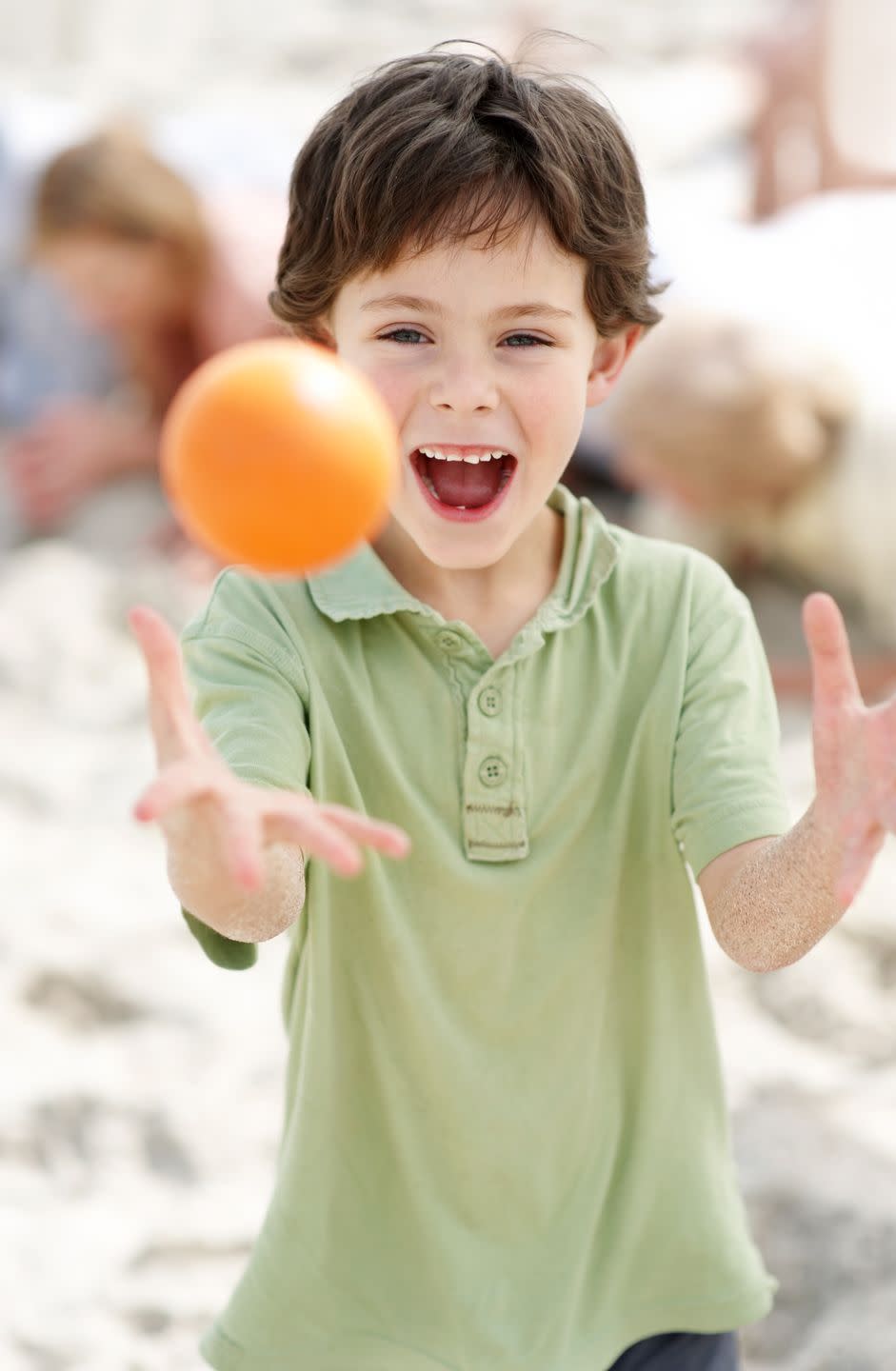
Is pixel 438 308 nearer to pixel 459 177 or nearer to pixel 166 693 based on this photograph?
pixel 459 177

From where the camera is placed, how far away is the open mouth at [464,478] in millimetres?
1099

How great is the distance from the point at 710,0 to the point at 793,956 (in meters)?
6.27

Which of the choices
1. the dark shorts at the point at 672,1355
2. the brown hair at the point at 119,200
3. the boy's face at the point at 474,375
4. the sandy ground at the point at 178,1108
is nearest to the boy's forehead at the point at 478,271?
the boy's face at the point at 474,375

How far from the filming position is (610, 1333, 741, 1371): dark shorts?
1281mm

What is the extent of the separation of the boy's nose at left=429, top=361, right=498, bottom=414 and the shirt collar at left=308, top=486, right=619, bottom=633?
0.15 m

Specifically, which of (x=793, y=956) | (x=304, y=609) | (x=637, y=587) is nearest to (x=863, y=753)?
(x=793, y=956)

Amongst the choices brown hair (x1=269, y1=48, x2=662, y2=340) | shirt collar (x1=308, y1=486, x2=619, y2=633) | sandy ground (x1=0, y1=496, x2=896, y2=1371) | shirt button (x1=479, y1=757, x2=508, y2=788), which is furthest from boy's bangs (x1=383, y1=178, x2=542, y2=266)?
sandy ground (x1=0, y1=496, x2=896, y2=1371)

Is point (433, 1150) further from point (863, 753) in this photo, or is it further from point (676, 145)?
point (676, 145)

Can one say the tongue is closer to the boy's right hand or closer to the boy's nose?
the boy's nose

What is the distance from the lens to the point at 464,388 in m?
1.06

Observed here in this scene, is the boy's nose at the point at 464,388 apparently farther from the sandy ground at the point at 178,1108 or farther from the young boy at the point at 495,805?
the sandy ground at the point at 178,1108

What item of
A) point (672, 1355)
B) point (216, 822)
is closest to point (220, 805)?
point (216, 822)

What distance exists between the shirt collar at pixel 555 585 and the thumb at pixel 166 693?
23cm

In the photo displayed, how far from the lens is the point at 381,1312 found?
1222 mm
